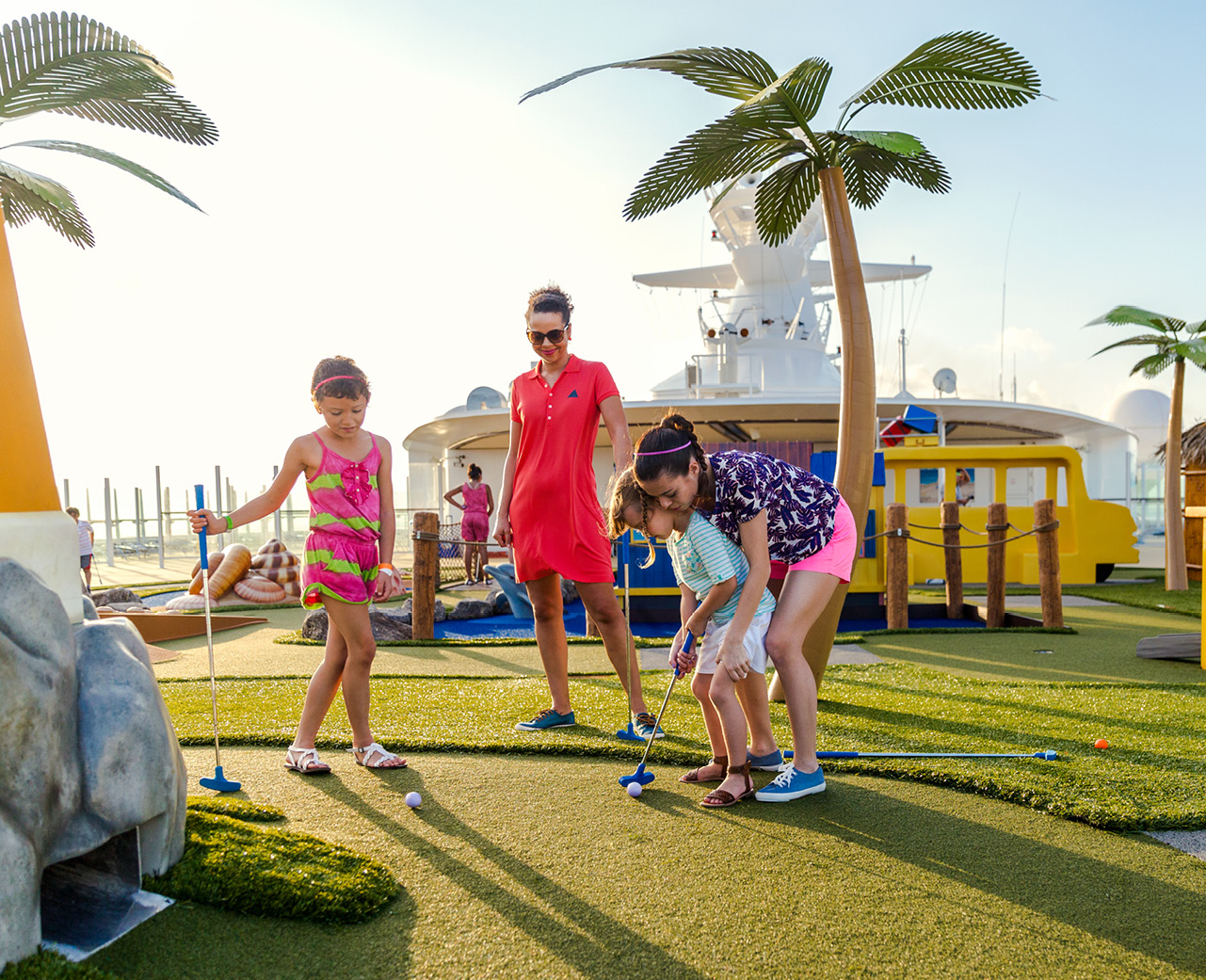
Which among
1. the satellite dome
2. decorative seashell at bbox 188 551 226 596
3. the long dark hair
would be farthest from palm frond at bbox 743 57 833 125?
the satellite dome

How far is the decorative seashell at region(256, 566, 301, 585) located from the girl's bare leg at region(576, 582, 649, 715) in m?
8.63

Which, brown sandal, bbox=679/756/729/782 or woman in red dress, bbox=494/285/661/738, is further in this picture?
woman in red dress, bbox=494/285/661/738

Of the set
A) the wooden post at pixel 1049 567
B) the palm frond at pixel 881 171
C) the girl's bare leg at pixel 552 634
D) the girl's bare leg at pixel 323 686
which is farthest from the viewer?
the wooden post at pixel 1049 567

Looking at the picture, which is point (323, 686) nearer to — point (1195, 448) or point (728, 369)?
point (1195, 448)

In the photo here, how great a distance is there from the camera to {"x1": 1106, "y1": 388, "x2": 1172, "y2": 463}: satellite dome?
27438 millimetres

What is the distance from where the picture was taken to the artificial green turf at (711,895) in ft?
5.72

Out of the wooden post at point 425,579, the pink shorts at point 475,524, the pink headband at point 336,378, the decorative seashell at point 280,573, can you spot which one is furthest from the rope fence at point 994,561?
the decorative seashell at point 280,573

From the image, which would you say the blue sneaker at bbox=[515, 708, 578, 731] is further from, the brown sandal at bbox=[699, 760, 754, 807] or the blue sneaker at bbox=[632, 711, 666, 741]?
the brown sandal at bbox=[699, 760, 754, 807]

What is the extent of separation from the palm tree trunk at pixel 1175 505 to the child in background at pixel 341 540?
9902 mm

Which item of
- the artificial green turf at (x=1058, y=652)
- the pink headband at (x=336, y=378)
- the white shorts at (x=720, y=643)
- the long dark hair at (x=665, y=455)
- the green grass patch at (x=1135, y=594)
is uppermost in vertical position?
the pink headband at (x=336, y=378)

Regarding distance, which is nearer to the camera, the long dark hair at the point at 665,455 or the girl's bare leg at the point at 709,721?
the long dark hair at the point at 665,455

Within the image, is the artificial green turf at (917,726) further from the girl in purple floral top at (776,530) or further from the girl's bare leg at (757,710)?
the girl in purple floral top at (776,530)

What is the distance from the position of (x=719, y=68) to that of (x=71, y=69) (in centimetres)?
397

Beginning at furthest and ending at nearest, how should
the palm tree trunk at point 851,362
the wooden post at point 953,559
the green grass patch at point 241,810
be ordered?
the wooden post at point 953,559, the palm tree trunk at point 851,362, the green grass patch at point 241,810
